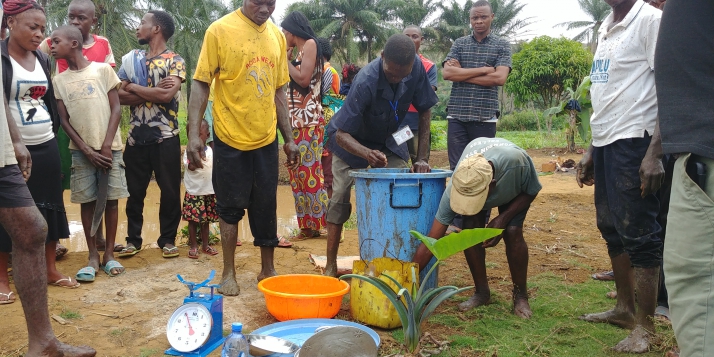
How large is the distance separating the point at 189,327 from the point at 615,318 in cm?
237

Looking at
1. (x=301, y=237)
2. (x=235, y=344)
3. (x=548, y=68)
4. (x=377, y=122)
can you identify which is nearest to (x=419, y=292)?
(x=235, y=344)

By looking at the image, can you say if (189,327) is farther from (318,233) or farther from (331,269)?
(318,233)

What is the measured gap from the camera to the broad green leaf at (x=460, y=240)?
2.79 metres

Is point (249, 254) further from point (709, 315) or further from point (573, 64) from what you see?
point (573, 64)

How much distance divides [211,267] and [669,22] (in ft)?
12.4

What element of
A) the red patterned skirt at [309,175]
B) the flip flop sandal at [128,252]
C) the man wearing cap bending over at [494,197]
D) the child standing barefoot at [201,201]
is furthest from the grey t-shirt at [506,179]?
the flip flop sandal at [128,252]

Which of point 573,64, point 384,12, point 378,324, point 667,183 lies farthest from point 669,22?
point 384,12

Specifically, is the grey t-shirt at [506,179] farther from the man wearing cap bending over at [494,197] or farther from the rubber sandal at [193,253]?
the rubber sandal at [193,253]

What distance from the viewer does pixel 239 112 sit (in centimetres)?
395

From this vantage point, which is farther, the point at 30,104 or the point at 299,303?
the point at 30,104

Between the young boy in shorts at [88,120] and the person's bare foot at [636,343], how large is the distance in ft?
11.2

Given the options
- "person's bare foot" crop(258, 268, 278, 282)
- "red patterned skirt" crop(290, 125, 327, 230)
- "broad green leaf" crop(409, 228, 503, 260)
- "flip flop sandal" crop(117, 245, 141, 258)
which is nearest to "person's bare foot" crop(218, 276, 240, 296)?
"person's bare foot" crop(258, 268, 278, 282)

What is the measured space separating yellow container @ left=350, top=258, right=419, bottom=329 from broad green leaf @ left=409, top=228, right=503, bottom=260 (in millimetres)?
413

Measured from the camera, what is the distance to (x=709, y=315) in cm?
165
